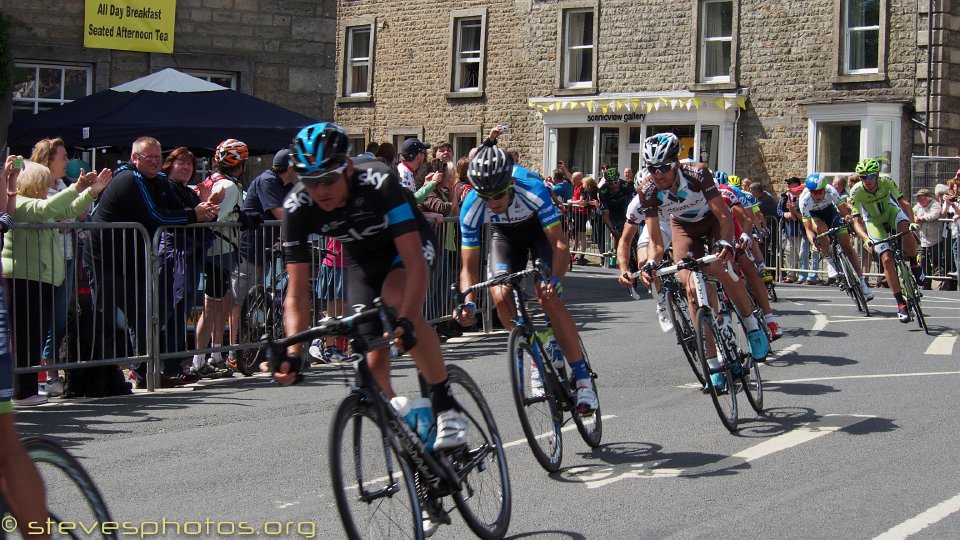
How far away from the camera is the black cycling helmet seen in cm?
754

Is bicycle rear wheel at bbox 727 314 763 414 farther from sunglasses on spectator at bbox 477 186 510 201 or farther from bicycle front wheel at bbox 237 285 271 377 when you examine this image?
bicycle front wheel at bbox 237 285 271 377

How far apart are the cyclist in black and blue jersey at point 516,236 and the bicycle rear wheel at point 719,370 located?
1068 millimetres

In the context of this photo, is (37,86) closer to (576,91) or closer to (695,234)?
(695,234)

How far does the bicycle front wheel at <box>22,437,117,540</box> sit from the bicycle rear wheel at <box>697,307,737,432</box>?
4.80m

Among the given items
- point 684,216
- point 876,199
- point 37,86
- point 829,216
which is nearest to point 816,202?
point 829,216

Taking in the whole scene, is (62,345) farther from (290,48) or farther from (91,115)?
(290,48)

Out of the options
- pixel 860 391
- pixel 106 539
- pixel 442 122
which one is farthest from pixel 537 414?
pixel 442 122

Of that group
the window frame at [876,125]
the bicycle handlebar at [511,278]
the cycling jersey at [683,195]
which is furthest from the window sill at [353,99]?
the bicycle handlebar at [511,278]

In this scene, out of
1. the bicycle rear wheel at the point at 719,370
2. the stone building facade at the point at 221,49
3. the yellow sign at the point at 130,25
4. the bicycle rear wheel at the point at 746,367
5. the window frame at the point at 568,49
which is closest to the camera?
the bicycle rear wheel at the point at 719,370

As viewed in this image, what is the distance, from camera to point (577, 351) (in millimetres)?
7812

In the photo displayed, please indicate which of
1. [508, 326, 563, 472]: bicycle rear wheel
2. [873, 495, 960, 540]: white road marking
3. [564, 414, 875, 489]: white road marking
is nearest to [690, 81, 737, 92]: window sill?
[564, 414, 875, 489]: white road marking

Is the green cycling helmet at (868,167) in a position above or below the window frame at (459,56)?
below

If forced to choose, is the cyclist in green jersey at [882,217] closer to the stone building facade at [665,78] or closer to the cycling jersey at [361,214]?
the cycling jersey at [361,214]

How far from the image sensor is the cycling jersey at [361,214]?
561 centimetres
